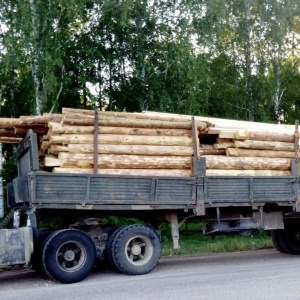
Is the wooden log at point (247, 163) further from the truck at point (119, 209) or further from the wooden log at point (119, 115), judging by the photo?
the wooden log at point (119, 115)

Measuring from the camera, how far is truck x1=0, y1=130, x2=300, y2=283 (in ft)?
33.2

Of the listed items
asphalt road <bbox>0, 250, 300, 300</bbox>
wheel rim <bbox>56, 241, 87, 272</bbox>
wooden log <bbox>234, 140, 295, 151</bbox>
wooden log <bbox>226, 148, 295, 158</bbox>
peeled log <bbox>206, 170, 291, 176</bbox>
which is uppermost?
wooden log <bbox>234, 140, 295, 151</bbox>

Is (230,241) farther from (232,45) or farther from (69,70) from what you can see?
(232,45)

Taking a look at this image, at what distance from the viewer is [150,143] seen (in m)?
11.4

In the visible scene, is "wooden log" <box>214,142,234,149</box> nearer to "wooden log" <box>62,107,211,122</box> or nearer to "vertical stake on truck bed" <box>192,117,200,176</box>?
"vertical stake on truck bed" <box>192,117,200,176</box>

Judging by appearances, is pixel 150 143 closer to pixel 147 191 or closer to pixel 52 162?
pixel 147 191

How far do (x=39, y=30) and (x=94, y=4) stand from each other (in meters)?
2.95

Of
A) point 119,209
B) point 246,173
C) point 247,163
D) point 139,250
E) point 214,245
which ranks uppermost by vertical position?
point 247,163

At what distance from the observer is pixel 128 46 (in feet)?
69.8

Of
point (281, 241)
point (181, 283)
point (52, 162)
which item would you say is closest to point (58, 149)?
point (52, 162)

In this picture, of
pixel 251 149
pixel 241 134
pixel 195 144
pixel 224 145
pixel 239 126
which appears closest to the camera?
pixel 195 144

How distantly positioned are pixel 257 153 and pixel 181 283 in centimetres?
398

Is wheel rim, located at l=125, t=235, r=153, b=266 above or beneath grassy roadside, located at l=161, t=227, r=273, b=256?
above

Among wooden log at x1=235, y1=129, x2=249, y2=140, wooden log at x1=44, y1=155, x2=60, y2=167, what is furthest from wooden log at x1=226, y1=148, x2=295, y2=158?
wooden log at x1=44, y1=155, x2=60, y2=167
